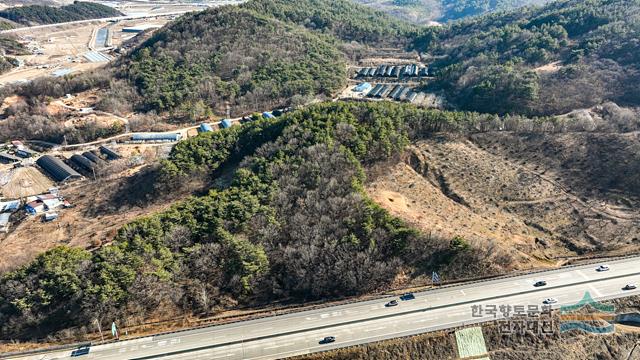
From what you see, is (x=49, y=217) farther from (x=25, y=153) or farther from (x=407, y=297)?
(x=407, y=297)

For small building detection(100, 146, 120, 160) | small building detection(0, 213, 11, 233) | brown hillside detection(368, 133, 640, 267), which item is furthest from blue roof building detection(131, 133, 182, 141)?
brown hillside detection(368, 133, 640, 267)

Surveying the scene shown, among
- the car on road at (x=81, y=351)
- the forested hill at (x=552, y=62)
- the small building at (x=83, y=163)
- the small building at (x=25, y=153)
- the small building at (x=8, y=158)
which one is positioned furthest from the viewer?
the forested hill at (x=552, y=62)

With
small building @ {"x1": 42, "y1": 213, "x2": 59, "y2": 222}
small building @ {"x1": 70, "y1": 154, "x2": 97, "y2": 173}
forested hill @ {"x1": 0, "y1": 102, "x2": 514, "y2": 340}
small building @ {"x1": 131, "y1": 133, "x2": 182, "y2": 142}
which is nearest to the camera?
forested hill @ {"x1": 0, "y1": 102, "x2": 514, "y2": 340}

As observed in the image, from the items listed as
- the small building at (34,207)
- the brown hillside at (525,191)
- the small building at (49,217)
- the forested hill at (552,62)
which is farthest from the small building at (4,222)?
the forested hill at (552,62)

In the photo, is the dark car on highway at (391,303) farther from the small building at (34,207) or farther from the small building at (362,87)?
the small building at (362,87)

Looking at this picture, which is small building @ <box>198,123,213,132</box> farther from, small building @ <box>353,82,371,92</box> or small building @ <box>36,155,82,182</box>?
small building @ <box>353,82,371,92</box>

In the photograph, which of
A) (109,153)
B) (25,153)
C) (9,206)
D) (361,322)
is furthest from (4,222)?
(361,322)
